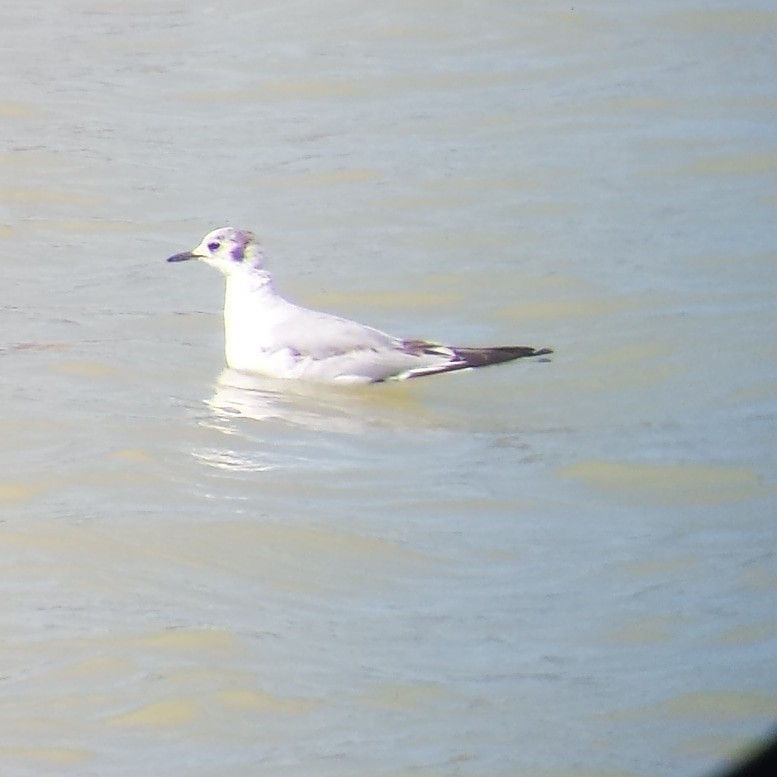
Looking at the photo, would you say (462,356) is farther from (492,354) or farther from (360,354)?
(360,354)

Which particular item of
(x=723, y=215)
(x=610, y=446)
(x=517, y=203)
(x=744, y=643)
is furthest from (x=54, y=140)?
(x=744, y=643)

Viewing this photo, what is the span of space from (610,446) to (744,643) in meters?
2.32

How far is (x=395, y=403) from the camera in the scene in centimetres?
861

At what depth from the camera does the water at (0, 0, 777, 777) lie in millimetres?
5137

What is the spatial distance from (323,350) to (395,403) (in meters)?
0.37

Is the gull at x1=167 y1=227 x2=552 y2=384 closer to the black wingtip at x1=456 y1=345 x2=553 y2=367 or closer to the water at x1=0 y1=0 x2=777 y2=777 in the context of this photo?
the black wingtip at x1=456 y1=345 x2=553 y2=367

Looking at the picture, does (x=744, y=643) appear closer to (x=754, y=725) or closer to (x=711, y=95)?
(x=754, y=725)

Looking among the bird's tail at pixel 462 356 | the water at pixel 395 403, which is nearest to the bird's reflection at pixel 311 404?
the water at pixel 395 403

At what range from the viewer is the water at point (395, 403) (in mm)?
5137

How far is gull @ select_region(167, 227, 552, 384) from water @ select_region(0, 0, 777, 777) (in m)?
0.15

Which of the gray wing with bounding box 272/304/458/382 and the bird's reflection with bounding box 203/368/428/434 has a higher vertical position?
the gray wing with bounding box 272/304/458/382

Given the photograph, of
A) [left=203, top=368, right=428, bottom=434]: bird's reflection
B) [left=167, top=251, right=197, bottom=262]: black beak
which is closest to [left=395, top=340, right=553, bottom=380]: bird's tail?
[left=203, top=368, right=428, bottom=434]: bird's reflection

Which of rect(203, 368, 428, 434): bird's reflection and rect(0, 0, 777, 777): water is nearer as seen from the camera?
rect(0, 0, 777, 777): water

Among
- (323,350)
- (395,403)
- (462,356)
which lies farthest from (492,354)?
(323,350)
